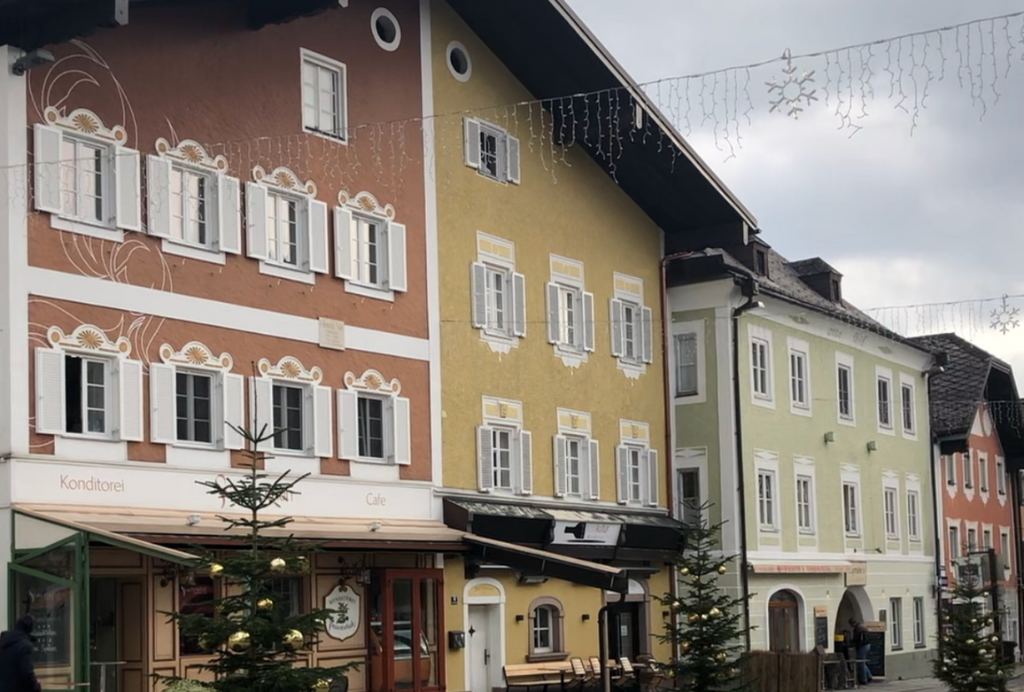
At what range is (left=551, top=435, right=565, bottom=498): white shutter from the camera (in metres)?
30.5

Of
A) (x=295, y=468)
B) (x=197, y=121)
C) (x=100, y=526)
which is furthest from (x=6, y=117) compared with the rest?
(x=295, y=468)

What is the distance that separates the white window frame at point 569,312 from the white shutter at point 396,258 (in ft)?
15.1

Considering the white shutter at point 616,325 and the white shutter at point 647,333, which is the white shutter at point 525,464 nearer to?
the white shutter at point 616,325

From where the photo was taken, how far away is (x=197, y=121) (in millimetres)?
23156

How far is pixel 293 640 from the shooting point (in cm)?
1586

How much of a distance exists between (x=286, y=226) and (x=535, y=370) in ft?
22.7

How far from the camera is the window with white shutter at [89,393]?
20.5 m

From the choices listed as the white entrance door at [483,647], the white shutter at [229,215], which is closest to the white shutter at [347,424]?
the white shutter at [229,215]

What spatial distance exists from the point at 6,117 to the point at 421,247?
8.51 meters

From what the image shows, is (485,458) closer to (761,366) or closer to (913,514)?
(761,366)

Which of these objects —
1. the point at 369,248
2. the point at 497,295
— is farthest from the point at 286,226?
the point at 497,295

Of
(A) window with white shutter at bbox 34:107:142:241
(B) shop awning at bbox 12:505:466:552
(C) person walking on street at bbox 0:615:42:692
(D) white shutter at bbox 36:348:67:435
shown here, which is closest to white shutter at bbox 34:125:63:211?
(A) window with white shutter at bbox 34:107:142:241

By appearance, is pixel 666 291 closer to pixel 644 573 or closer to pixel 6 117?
pixel 644 573

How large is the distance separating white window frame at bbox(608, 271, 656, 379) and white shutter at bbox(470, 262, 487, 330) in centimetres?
435
